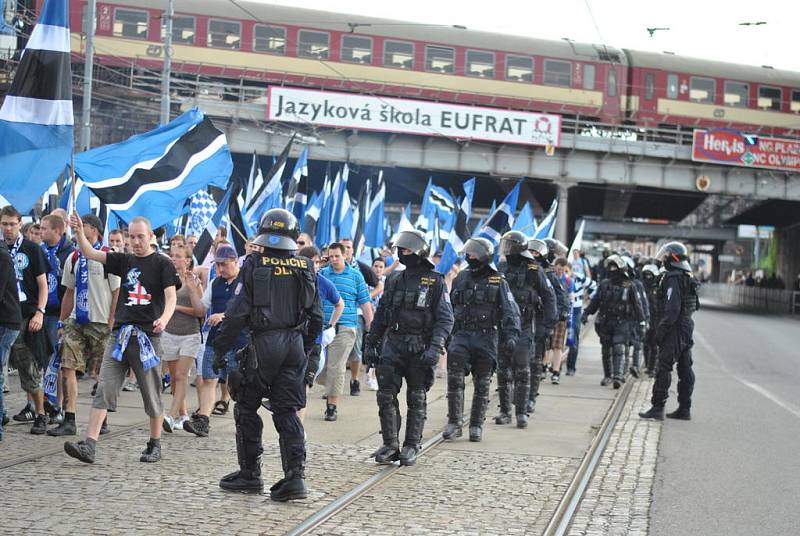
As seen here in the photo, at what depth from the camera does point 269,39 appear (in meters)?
35.1

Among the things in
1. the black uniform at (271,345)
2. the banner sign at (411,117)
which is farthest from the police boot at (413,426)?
the banner sign at (411,117)

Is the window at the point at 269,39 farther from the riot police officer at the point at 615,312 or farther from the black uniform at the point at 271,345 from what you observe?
the black uniform at the point at 271,345

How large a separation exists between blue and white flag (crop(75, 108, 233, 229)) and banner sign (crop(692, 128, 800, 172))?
2775cm

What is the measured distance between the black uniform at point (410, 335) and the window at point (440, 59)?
27.7 metres

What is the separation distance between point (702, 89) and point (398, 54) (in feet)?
34.8

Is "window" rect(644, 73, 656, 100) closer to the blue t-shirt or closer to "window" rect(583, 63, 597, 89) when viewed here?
"window" rect(583, 63, 597, 89)

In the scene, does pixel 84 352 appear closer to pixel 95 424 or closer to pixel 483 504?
pixel 95 424

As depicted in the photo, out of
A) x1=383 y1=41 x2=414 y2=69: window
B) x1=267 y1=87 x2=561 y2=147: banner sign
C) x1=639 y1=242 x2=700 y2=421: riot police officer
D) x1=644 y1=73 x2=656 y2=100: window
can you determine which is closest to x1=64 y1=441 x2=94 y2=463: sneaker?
x1=639 y1=242 x2=700 y2=421: riot police officer

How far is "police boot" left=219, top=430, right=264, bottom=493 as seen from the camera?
7.21 meters

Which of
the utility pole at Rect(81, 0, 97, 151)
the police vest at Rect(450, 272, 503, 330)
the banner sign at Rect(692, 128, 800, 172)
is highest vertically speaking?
the banner sign at Rect(692, 128, 800, 172)

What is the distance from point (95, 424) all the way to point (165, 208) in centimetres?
398

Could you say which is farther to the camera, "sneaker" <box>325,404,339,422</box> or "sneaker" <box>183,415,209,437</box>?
"sneaker" <box>325,404,339,422</box>

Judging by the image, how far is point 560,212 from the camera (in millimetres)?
41281

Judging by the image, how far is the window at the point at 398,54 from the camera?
35688 mm
